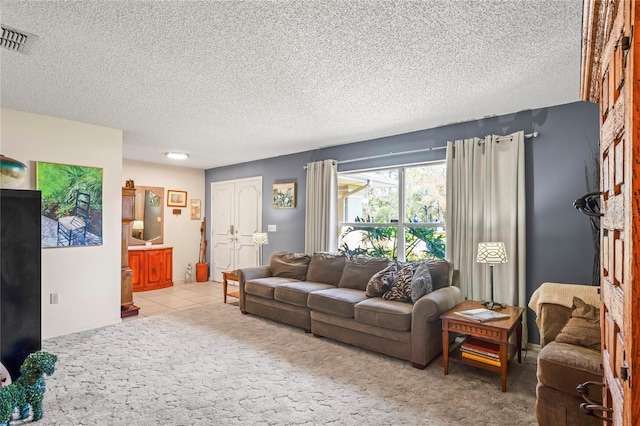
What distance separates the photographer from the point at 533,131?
3.48 meters

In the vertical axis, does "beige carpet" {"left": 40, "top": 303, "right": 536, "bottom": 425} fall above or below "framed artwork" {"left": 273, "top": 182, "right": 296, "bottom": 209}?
below

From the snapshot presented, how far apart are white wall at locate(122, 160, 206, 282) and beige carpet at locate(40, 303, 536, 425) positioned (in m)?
3.40

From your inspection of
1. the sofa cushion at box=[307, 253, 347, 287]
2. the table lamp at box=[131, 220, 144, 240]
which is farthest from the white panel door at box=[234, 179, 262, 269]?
the sofa cushion at box=[307, 253, 347, 287]

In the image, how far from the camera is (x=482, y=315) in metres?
2.88

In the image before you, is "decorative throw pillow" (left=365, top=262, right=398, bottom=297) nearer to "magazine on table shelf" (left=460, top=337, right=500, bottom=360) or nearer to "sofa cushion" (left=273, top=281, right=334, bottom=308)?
"sofa cushion" (left=273, top=281, right=334, bottom=308)

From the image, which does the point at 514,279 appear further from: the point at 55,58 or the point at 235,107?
the point at 55,58

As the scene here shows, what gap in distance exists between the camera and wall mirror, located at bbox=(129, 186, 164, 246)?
6.52 metres

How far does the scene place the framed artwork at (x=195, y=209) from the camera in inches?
294

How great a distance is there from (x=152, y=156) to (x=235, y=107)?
3.42 metres

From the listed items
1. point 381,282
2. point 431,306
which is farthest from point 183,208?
point 431,306

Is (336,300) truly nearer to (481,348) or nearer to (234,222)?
(481,348)

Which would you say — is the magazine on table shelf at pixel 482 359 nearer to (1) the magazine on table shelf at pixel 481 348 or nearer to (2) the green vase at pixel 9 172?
(1) the magazine on table shelf at pixel 481 348

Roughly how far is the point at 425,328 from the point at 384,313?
0.39 m

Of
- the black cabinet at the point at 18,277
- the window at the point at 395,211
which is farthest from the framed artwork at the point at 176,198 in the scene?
the black cabinet at the point at 18,277
